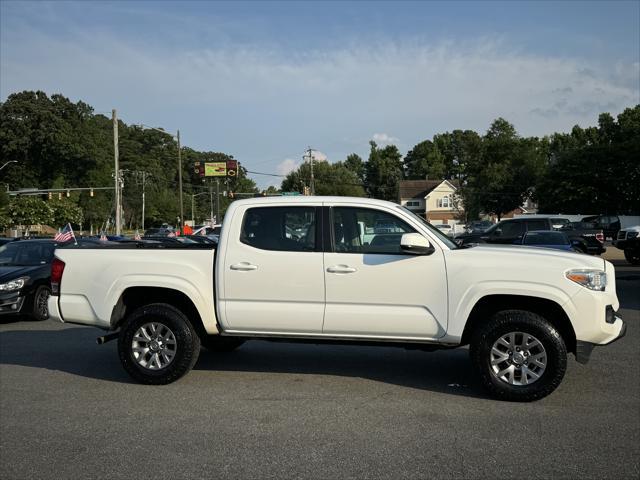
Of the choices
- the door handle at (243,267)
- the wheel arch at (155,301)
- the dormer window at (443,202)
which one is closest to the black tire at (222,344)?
the wheel arch at (155,301)

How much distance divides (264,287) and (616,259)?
78.6 ft

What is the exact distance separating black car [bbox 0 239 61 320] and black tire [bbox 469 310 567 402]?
7606mm

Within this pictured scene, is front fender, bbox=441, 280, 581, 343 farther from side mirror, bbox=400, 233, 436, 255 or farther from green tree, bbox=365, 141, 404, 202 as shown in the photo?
green tree, bbox=365, 141, 404, 202

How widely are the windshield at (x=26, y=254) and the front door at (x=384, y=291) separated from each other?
8661 mm

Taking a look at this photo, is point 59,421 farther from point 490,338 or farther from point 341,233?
point 490,338

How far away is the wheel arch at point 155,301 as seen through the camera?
6730 millimetres

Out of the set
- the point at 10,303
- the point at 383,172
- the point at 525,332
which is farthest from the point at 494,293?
the point at 383,172

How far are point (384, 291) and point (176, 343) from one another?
224cm

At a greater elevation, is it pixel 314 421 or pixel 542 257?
pixel 542 257

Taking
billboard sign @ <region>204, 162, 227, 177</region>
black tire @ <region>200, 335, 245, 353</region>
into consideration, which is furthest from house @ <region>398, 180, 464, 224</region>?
black tire @ <region>200, 335, 245, 353</region>

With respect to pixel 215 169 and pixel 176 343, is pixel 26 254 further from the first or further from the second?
pixel 215 169

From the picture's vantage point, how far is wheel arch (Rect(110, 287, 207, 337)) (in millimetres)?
6730

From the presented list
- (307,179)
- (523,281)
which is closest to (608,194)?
(307,179)

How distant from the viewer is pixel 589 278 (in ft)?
19.2
